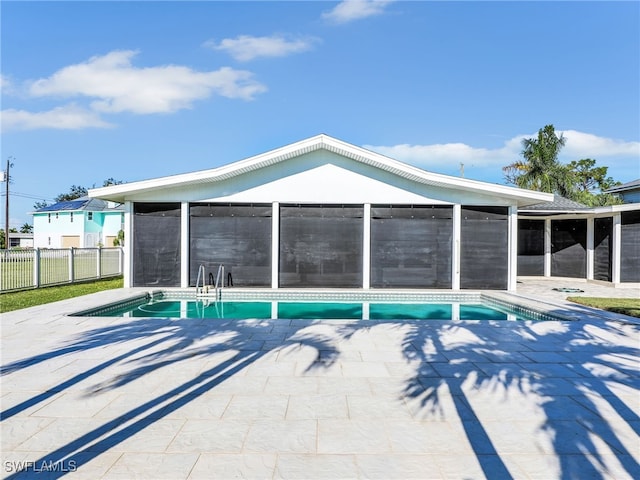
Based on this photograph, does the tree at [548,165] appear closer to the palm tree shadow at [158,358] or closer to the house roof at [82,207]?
the palm tree shadow at [158,358]

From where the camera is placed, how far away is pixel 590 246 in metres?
15.9

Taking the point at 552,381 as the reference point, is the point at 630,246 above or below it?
above

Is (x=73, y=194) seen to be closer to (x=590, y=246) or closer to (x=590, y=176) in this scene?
(x=590, y=246)

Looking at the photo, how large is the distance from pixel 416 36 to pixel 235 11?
7.70m

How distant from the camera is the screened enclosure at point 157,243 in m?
12.6

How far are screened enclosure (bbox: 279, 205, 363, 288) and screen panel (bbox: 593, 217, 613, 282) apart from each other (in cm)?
1025

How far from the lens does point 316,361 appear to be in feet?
16.6

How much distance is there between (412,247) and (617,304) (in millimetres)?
5736

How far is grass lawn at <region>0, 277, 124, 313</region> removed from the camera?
29.8 feet

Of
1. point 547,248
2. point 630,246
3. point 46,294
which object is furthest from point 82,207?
point 630,246

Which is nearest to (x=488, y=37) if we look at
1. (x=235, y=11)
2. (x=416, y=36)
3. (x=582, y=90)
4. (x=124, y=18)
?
(x=416, y=36)

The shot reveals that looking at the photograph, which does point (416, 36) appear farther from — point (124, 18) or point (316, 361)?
point (316, 361)

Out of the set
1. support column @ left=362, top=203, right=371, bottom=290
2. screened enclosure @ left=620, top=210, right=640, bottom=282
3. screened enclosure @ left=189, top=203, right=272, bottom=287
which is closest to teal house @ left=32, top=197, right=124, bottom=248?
screened enclosure @ left=189, top=203, right=272, bottom=287

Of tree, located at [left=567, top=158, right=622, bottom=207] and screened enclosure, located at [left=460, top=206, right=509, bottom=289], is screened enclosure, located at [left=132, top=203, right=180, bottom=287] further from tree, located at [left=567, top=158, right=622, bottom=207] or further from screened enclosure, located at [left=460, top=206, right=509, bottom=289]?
tree, located at [left=567, top=158, right=622, bottom=207]
